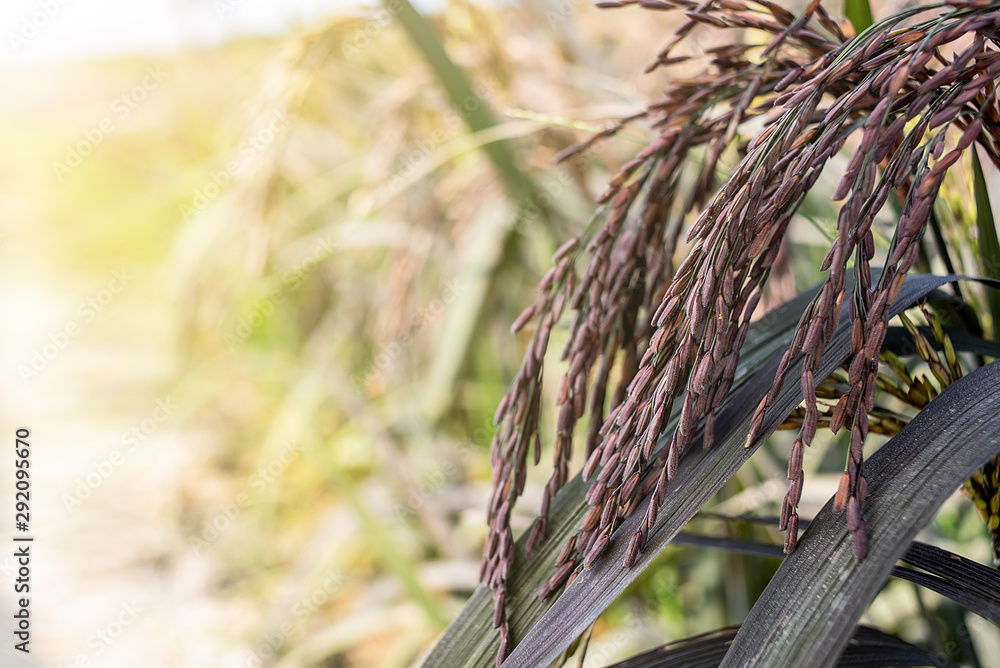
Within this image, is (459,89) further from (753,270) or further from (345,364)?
(345,364)

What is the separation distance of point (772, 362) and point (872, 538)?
0.40ft

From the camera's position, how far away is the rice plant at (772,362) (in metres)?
0.28

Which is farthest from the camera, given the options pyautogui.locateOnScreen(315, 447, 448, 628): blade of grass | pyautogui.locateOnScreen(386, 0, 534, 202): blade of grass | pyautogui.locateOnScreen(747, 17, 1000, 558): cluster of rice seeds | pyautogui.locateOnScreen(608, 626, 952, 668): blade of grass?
pyautogui.locateOnScreen(315, 447, 448, 628): blade of grass

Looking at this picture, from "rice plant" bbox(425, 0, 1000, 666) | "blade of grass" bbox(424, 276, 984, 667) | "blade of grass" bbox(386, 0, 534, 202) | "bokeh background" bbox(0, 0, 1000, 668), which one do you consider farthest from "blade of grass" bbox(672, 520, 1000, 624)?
"blade of grass" bbox(386, 0, 534, 202)

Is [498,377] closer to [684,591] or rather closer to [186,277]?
[684,591]

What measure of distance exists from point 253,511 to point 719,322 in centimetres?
199

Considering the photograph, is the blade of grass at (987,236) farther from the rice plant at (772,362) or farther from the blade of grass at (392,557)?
the blade of grass at (392,557)

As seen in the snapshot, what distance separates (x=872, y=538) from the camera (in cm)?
29

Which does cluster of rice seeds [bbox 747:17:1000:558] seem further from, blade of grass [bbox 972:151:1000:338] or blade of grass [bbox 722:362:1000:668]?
blade of grass [bbox 972:151:1000:338]

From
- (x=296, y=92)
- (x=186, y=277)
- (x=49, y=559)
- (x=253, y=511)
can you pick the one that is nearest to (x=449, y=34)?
(x=296, y=92)

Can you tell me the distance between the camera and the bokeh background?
98cm

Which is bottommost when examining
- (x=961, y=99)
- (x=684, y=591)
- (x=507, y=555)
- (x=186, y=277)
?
(x=507, y=555)

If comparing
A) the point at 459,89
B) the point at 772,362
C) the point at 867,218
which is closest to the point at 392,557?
the point at 459,89

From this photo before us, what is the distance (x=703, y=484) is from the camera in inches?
13.2
